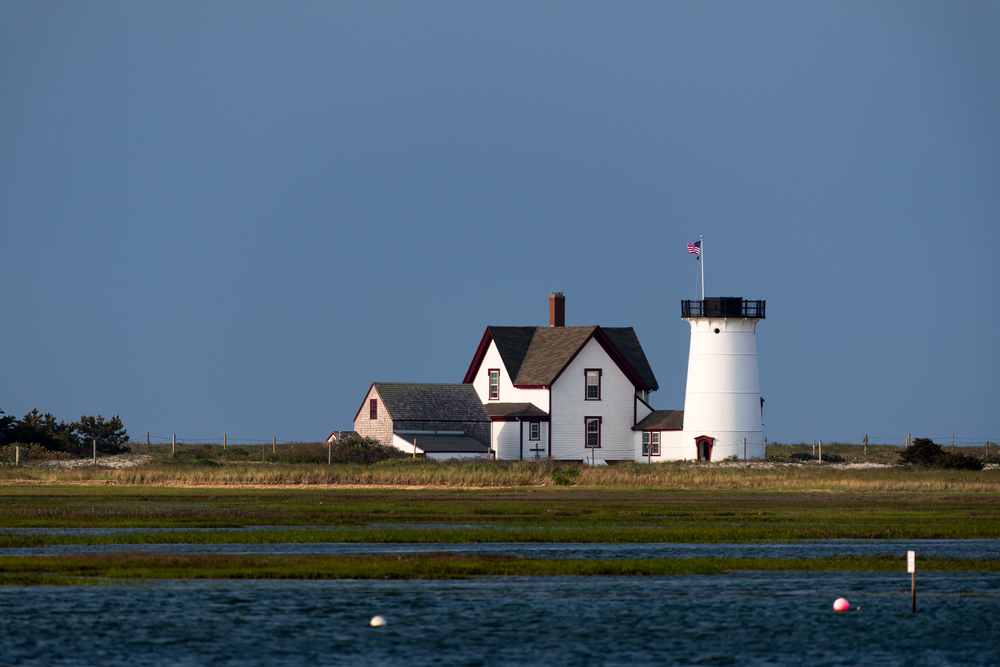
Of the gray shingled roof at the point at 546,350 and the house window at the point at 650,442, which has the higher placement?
the gray shingled roof at the point at 546,350

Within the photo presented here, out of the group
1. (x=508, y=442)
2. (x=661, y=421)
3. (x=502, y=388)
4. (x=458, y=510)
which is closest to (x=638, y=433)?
(x=661, y=421)

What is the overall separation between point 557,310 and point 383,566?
6608cm

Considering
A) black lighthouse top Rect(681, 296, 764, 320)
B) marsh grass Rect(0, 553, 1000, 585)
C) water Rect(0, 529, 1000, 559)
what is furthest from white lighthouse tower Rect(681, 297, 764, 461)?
marsh grass Rect(0, 553, 1000, 585)

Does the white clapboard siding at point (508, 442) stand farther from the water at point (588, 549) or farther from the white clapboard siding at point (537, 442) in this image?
the water at point (588, 549)

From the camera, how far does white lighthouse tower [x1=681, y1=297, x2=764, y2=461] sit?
84.8 meters

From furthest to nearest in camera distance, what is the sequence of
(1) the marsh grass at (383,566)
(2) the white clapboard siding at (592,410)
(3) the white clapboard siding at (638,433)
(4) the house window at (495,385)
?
(4) the house window at (495,385) < (3) the white clapboard siding at (638,433) < (2) the white clapboard siding at (592,410) < (1) the marsh grass at (383,566)

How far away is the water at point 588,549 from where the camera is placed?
36.3 meters

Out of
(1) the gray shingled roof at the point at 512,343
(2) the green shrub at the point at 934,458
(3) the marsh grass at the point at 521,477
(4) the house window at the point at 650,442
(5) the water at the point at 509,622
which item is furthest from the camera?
(1) the gray shingled roof at the point at 512,343

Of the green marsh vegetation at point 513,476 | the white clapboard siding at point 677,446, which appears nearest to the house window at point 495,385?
the white clapboard siding at point 677,446

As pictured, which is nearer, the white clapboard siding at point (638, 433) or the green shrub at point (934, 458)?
the green shrub at point (934, 458)

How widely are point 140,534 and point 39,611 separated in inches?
596

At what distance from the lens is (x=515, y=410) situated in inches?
3489

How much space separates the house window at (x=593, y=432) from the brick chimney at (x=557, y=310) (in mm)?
10617

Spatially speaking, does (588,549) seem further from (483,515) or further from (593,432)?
(593,432)
